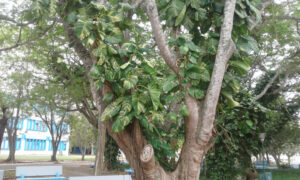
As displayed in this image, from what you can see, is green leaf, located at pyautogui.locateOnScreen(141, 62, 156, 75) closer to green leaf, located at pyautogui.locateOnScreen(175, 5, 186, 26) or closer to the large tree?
the large tree

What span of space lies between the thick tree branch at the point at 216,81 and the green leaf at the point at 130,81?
43.8 inches

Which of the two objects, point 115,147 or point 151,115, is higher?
point 151,115

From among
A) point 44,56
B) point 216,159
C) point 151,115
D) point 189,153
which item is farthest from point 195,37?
point 44,56

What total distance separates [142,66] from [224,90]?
4.89ft

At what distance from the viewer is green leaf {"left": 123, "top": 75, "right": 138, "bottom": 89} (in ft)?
12.4

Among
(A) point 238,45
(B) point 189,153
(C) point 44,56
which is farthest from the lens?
(C) point 44,56

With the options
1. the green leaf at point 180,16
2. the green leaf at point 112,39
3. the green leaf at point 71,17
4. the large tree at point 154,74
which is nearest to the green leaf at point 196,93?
the large tree at point 154,74

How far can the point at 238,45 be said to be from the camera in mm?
4258

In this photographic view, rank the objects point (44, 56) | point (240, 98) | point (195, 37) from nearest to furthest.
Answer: point (195, 37) → point (240, 98) → point (44, 56)

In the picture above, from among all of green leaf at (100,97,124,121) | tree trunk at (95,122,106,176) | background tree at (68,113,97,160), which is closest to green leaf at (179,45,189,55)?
green leaf at (100,97,124,121)

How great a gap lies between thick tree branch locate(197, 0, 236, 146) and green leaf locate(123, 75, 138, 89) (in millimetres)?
1113

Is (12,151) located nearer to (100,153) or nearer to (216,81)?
(100,153)

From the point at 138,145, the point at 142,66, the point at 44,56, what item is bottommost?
the point at 138,145

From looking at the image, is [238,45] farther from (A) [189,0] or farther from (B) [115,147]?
(B) [115,147]
